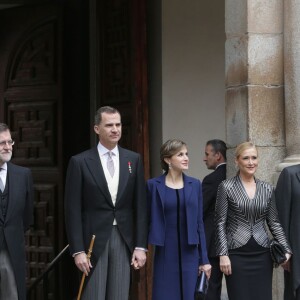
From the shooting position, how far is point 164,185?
7.06 m

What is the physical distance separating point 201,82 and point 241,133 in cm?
239

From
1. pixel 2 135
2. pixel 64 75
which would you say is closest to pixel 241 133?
pixel 2 135

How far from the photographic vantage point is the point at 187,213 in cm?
698

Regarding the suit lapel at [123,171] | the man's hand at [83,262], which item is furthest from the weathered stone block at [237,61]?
the man's hand at [83,262]

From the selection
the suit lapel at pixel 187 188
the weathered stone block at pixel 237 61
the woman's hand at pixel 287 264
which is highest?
the weathered stone block at pixel 237 61

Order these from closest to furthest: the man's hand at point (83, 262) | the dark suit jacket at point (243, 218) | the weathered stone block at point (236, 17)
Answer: the man's hand at point (83, 262), the dark suit jacket at point (243, 218), the weathered stone block at point (236, 17)

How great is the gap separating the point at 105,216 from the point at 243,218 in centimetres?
103

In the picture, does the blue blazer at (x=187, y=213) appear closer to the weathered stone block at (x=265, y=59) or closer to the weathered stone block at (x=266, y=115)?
the weathered stone block at (x=266, y=115)

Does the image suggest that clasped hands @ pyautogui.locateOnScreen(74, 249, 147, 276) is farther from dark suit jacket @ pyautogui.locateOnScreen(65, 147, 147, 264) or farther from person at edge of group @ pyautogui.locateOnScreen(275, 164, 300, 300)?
person at edge of group @ pyautogui.locateOnScreen(275, 164, 300, 300)

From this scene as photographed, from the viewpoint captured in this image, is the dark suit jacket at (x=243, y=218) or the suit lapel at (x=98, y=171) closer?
the suit lapel at (x=98, y=171)

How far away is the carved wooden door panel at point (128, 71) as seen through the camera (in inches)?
400

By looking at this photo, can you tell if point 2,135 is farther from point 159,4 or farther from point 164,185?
point 159,4

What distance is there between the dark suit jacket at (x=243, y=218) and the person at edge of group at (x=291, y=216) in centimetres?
6

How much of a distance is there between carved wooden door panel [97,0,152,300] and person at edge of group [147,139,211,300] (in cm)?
275
